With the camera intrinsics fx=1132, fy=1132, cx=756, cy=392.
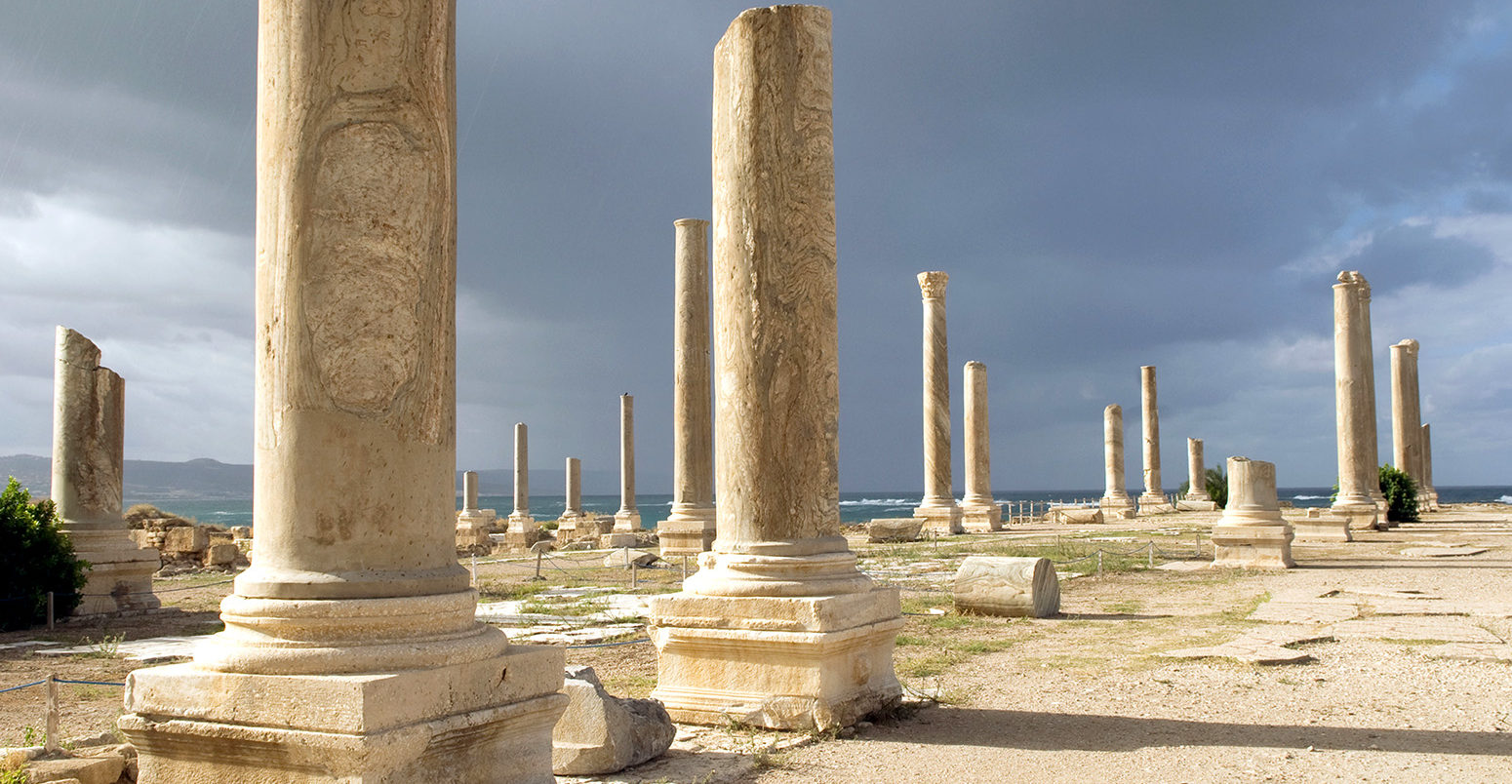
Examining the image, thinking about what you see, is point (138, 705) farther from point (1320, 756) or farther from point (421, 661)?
point (1320, 756)

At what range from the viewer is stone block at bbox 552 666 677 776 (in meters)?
6.00

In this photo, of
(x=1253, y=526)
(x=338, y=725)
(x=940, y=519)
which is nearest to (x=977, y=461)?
(x=940, y=519)

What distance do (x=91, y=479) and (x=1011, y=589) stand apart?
40.5 feet

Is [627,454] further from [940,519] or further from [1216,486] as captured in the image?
[1216,486]

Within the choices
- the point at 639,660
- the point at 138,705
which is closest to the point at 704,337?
the point at 639,660

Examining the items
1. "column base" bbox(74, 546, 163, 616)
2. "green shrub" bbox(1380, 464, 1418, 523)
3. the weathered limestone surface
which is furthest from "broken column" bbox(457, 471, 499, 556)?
"green shrub" bbox(1380, 464, 1418, 523)

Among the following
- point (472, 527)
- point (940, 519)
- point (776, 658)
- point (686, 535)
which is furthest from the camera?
point (472, 527)

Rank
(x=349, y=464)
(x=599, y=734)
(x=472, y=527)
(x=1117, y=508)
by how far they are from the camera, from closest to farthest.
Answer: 1. (x=349, y=464)
2. (x=599, y=734)
3. (x=472, y=527)
4. (x=1117, y=508)

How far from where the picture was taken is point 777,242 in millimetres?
7691

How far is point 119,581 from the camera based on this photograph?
611 inches

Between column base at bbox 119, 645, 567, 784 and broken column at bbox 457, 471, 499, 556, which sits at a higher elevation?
column base at bbox 119, 645, 567, 784

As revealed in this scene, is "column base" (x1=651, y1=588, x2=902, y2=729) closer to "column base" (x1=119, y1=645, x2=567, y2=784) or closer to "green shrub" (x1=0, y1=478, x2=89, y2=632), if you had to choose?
"column base" (x1=119, y1=645, x2=567, y2=784)

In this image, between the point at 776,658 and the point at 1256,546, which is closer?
the point at 776,658

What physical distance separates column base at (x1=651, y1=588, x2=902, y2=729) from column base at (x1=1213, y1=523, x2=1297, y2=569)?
41.7 ft
